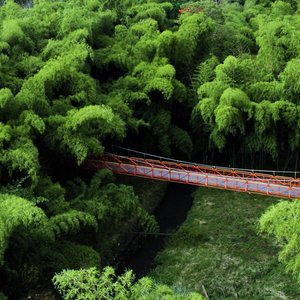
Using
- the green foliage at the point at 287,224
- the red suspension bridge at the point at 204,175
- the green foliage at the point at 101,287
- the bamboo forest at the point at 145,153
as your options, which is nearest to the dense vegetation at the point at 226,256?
the bamboo forest at the point at 145,153

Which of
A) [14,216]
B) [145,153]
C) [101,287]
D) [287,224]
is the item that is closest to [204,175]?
[145,153]

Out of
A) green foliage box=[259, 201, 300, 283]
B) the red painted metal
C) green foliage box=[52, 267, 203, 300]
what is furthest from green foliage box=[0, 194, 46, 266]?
the red painted metal

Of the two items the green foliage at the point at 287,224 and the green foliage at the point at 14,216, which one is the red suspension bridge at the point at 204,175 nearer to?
the green foliage at the point at 287,224

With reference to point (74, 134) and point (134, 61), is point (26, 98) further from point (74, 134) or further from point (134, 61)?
point (134, 61)

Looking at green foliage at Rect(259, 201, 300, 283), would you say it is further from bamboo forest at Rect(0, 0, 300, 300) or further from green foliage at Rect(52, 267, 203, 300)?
green foliage at Rect(52, 267, 203, 300)

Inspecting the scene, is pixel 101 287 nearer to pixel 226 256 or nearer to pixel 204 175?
pixel 226 256

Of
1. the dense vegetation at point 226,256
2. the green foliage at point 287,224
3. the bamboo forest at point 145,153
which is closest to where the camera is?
the green foliage at point 287,224

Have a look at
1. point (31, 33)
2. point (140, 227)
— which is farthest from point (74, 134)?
point (31, 33)

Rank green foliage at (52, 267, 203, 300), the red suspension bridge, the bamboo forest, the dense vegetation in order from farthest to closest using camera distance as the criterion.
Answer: the red suspension bridge
the dense vegetation
the bamboo forest
green foliage at (52, 267, 203, 300)
